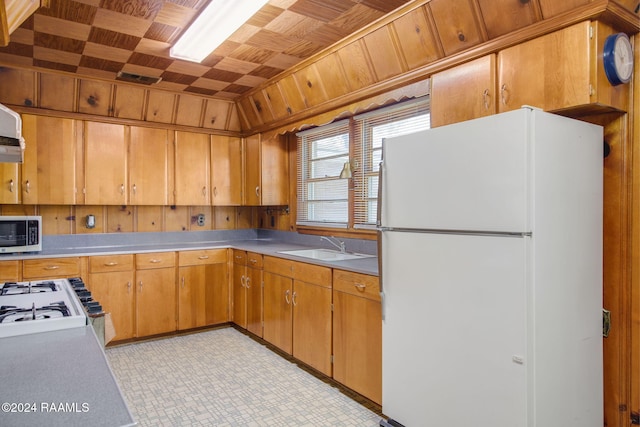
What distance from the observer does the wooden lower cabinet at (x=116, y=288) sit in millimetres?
3770

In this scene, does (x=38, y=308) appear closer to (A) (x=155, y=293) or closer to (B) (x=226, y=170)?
(A) (x=155, y=293)

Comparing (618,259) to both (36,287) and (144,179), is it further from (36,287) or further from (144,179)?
(144,179)

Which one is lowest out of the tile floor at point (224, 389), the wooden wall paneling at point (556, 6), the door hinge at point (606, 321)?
the tile floor at point (224, 389)

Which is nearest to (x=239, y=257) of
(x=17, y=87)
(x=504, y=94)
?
(x=17, y=87)

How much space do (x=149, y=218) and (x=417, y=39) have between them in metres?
3.33

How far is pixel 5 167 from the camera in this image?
3584 mm

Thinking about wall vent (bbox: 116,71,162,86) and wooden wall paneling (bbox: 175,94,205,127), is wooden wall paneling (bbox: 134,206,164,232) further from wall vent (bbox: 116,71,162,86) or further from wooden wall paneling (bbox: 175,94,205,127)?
wall vent (bbox: 116,71,162,86)

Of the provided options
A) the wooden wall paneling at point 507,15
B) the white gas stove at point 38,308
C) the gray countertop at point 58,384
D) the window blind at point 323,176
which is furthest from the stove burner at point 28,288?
the wooden wall paneling at point 507,15

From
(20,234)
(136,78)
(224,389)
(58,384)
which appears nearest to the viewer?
(58,384)

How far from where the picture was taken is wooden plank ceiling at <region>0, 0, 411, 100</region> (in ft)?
8.45

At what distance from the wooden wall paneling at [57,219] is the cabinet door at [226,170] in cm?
141

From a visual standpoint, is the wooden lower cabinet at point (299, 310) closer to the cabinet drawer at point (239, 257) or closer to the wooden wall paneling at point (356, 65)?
the cabinet drawer at point (239, 257)

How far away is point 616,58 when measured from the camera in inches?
74.6

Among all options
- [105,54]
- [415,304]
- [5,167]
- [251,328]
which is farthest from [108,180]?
[415,304]
